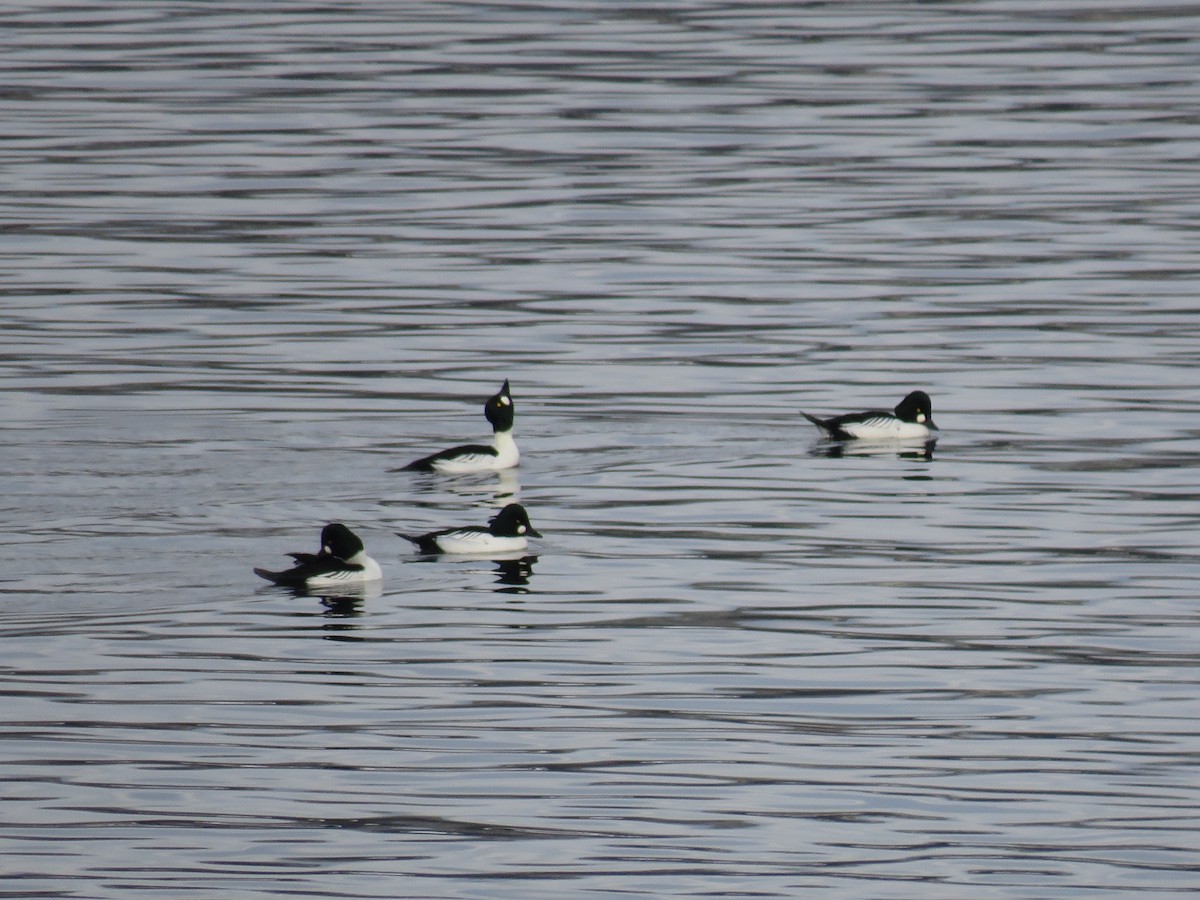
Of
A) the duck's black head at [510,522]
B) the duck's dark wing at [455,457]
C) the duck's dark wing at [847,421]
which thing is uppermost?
the duck's dark wing at [847,421]

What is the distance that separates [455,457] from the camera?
19.3 metres

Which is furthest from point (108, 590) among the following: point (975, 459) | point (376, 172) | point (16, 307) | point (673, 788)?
point (376, 172)

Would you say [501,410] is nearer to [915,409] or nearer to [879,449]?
[879,449]

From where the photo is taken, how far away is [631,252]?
1188 inches

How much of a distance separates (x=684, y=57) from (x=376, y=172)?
12.0 meters

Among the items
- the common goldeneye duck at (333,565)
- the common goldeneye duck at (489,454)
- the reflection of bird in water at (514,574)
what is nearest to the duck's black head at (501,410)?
the common goldeneye duck at (489,454)

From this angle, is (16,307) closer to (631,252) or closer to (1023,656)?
(631,252)

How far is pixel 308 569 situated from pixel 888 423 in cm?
659

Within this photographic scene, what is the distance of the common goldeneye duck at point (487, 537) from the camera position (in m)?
16.7

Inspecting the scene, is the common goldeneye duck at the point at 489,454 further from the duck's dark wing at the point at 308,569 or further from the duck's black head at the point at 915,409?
the duck's dark wing at the point at 308,569

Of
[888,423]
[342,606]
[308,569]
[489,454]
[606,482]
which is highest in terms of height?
[888,423]

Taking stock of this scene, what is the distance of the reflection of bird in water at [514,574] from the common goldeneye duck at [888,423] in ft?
15.0

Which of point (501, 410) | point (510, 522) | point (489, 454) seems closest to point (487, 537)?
point (510, 522)

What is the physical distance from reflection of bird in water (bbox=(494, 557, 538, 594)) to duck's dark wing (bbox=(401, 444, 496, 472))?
2.59m
